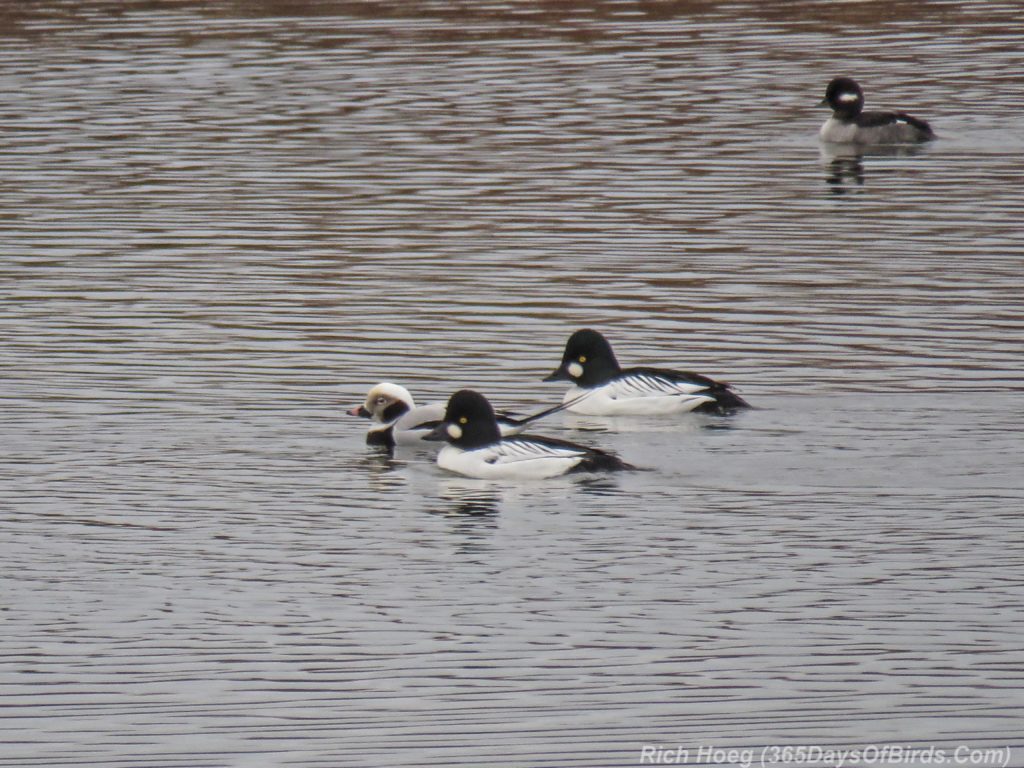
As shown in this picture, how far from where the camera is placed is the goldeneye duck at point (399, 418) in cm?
1543

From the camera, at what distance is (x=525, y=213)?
23.9 m

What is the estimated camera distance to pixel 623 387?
1620 centimetres

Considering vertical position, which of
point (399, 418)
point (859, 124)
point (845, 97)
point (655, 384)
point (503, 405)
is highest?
point (845, 97)

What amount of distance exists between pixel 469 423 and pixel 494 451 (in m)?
0.25

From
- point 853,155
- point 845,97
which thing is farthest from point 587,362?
point 845,97

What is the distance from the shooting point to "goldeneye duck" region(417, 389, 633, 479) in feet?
47.6

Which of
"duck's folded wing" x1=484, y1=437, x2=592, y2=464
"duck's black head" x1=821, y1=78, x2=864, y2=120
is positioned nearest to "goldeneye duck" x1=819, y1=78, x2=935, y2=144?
"duck's black head" x1=821, y1=78, x2=864, y2=120

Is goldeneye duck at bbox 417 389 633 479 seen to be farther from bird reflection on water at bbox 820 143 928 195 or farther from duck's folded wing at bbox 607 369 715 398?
bird reflection on water at bbox 820 143 928 195

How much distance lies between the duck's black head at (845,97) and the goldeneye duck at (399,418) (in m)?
14.2

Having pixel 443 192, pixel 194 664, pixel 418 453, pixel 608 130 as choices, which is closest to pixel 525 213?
pixel 443 192

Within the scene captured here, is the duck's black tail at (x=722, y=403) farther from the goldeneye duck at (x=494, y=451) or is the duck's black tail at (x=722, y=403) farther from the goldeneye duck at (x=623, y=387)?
the goldeneye duck at (x=494, y=451)

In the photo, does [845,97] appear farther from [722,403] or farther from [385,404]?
[385,404]

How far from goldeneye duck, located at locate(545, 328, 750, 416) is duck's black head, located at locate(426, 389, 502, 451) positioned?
4.48 ft

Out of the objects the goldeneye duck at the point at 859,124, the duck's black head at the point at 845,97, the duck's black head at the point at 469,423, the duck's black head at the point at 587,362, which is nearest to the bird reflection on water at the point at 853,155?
the goldeneye duck at the point at 859,124
